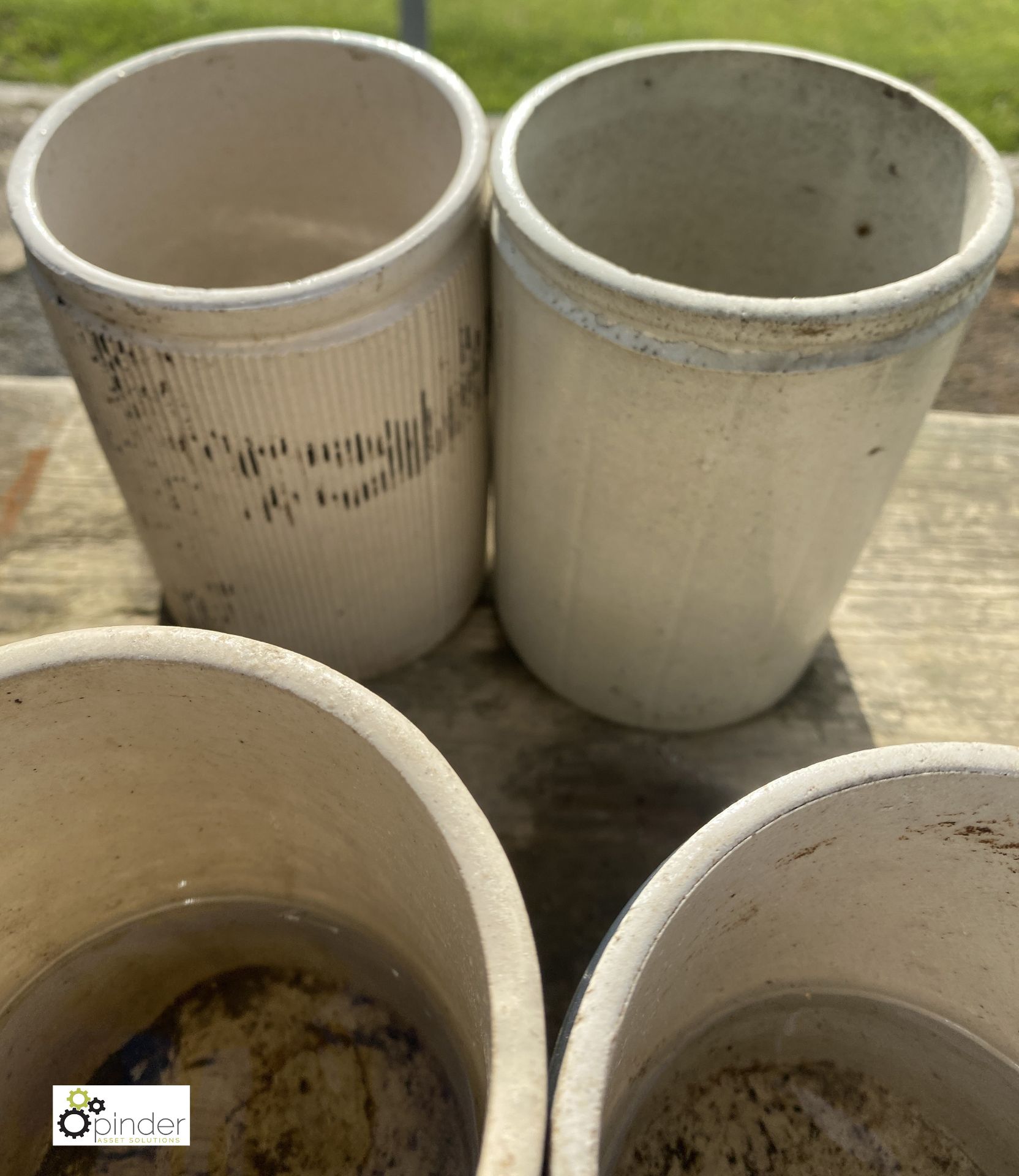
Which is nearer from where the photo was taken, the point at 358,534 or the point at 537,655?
the point at 358,534

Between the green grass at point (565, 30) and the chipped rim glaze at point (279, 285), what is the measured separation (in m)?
1.63

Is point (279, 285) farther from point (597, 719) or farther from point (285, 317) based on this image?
point (597, 719)

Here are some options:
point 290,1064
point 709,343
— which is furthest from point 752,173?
point 290,1064

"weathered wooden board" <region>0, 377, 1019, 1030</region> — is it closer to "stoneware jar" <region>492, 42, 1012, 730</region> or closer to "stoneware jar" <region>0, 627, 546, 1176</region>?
"stoneware jar" <region>492, 42, 1012, 730</region>

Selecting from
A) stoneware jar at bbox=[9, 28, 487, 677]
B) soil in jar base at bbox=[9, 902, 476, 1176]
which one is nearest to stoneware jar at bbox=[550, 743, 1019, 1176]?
soil in jar base at bbox=[9, 902, 476, 1176]

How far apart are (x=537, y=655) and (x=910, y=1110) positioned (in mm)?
701

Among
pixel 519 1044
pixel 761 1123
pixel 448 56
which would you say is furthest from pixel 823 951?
pixel 448 56

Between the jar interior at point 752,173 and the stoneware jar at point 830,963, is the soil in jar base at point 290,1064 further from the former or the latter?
the jar interior at point 752,173

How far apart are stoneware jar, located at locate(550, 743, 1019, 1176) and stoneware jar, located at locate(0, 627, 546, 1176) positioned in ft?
0.21

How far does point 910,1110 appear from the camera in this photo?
1.03 metres

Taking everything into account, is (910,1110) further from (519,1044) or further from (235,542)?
(235,542)

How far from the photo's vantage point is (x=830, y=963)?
39.4 inches

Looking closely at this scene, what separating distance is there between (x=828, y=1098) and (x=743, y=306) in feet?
2.61

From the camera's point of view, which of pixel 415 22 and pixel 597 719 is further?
pixel 415 22
